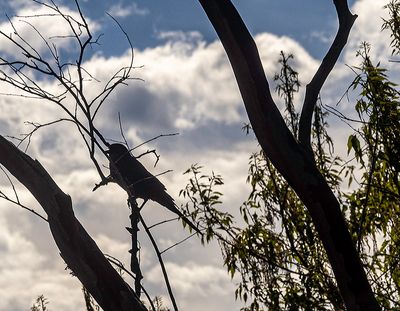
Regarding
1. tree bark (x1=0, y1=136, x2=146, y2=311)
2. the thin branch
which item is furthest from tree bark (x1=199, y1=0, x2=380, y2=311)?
tree bark (x1=0, y1=136, x2=146, y2=311)

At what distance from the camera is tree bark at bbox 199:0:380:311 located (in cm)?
306

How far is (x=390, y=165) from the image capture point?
191 inches

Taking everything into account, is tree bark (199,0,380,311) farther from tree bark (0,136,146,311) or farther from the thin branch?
tree bark (0,136,146,311)

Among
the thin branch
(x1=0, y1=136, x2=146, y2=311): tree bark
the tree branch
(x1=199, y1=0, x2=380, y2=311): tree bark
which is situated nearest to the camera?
the thin branch

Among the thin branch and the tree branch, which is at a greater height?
the tree branch

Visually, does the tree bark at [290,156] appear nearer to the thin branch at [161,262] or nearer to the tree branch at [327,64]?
the tree branch at [327,64]

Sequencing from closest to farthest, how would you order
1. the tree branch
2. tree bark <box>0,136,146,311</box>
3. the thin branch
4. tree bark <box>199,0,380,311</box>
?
the thin branch
tree bark <box>0,136,146,311</box>
tree bark <box>199,0,380,311</box>
the tree branch

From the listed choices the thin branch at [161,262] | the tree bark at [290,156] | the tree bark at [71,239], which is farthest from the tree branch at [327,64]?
the tree bark at [71,239]

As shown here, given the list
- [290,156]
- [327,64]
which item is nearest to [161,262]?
[290,156]

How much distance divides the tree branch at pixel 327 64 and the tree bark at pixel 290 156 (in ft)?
0.10

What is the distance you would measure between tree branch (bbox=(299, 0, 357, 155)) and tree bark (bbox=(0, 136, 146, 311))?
3.74 ft

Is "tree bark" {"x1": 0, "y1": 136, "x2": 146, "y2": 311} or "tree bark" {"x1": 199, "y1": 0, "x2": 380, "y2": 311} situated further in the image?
"tree bark" {"x1": 199, "y1": 0, "x2": 380, "y2": 311}

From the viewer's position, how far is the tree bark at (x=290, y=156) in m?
3.06

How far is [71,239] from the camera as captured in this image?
304 cm
